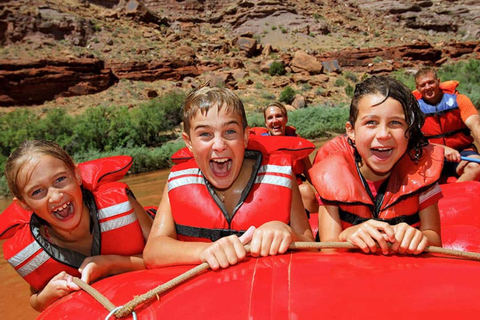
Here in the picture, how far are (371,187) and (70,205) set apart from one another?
4.96 feet

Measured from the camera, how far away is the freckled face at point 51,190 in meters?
1.84

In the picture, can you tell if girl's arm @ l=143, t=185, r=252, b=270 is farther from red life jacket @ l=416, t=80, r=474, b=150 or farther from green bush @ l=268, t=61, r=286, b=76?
green bush @ l=268, t=61, r=286, b=76

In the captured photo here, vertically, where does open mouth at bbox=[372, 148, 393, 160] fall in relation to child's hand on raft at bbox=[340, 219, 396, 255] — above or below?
above

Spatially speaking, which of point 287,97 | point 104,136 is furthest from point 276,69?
point 104,136

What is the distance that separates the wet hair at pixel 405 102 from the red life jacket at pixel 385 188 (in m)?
0.07

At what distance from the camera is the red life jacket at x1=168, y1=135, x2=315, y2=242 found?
6.26 feet

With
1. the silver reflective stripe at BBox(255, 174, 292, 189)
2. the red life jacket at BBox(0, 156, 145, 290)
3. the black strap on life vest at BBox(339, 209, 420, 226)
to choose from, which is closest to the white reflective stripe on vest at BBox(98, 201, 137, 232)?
the red life jacket at BBox(0, 156, 145, 290)

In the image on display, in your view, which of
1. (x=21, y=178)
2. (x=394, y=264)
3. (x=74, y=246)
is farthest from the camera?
(x=74, y=246)

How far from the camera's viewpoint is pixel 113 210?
2137mm

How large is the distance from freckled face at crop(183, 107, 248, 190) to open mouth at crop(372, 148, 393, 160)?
0.61 m

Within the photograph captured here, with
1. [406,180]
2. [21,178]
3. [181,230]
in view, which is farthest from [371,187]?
[21,178]

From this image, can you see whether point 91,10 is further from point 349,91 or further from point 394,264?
point 394,264

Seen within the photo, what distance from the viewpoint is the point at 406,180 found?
1.87 meters

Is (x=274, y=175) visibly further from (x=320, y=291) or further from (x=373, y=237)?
(x=320, y=291)
